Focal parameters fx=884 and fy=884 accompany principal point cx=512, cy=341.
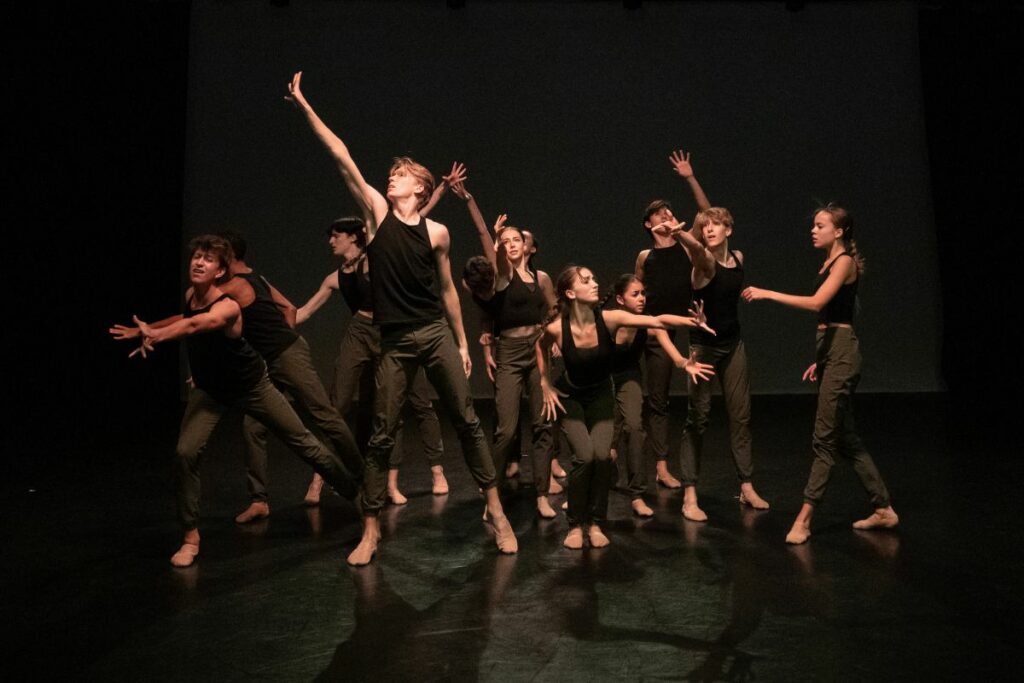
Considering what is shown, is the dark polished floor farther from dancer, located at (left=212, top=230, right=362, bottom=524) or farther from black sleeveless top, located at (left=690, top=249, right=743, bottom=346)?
black sleeveless top, located at (left=690, top=249, right=743, bottom=346)

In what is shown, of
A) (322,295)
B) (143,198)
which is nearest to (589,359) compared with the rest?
(322,295)

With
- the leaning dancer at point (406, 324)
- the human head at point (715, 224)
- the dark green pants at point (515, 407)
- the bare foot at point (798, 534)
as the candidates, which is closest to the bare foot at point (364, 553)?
the leaning dancer at point (406, 324)

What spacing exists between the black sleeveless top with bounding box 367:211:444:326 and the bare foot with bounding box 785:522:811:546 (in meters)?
1.79

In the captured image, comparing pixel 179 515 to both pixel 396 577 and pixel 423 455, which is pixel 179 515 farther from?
pixel 423 455

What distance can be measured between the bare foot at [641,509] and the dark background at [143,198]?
3.32m

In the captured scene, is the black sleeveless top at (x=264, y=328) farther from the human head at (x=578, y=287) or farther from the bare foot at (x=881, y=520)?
the bare foot at (x=881, y=520)

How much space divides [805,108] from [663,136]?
1384mm

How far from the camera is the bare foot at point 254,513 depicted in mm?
4227

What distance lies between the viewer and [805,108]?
328 inches

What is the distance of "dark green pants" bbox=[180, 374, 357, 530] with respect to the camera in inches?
141

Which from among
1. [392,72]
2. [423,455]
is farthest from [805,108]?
[423,455]

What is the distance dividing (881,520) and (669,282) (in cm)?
154

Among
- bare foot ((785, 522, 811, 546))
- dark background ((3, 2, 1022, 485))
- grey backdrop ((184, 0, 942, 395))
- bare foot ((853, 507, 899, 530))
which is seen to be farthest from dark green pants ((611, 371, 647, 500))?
grey backdrop ((184, 0, 942, 395))

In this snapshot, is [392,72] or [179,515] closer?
[179,515]
